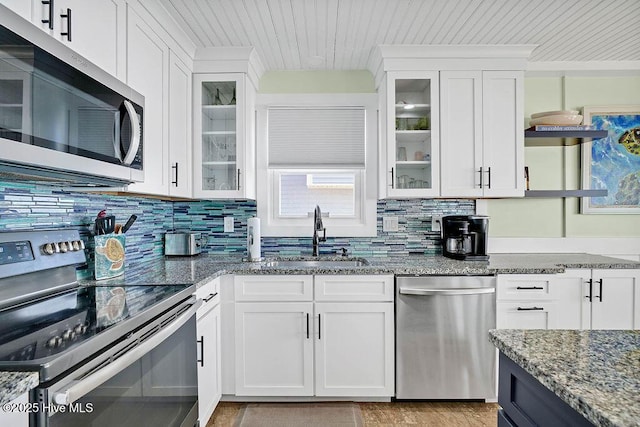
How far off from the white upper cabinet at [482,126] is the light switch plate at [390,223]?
476 millimetres

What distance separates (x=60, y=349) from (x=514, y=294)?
2.31 meters

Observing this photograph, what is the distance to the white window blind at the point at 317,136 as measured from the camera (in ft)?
9.53

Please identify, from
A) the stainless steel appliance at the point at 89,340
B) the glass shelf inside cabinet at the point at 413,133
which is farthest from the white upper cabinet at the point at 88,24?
the glass shelf inside cabinet at the point at 413,133

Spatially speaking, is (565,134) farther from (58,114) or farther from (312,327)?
(58,114)

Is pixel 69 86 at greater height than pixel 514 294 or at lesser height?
greater

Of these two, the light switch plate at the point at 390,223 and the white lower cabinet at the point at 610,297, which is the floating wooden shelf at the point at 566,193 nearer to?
the white lower cabinet at the point at 610,297

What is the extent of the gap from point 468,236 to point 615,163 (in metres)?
1.46

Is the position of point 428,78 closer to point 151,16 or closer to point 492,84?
point 492,84

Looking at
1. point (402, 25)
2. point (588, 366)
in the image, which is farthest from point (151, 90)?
point (588, 366)

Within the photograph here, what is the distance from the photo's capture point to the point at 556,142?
280 cm

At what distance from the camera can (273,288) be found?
7.36ft

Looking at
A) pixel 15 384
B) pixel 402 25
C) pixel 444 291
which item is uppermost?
pixel 402 25

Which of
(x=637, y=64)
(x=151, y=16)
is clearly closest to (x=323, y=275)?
(x=151, y=16)

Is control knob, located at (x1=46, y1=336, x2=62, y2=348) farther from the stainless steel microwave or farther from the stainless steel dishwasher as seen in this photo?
the stainless steel dishwasher
